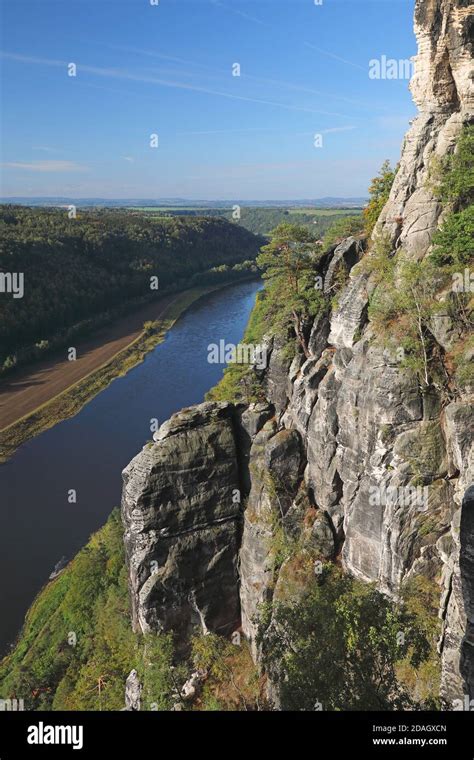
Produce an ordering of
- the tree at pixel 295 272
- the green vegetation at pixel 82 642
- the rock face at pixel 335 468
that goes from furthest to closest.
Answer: the green vegetation at pixel 82 642 → the tree at pixel 295 272 → the rock face at pixel 335 468

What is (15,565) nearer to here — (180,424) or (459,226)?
(180,424)

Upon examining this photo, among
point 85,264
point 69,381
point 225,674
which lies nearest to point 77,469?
point 69,381

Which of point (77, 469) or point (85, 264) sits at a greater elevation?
point (85, 264)

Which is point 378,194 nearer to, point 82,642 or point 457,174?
point 457,174

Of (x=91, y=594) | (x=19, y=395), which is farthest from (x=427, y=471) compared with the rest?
(x=19, y=395)

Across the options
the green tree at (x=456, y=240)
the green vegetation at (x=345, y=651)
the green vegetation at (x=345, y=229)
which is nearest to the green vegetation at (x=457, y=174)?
the green tree at (x=456, y=240)

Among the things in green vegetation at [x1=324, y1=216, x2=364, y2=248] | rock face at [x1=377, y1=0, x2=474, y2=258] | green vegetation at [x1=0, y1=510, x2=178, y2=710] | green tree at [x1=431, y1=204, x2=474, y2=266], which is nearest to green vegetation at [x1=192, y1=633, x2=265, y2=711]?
green vegetation at [x1=0, y1=510, x2=178, y2=710]
